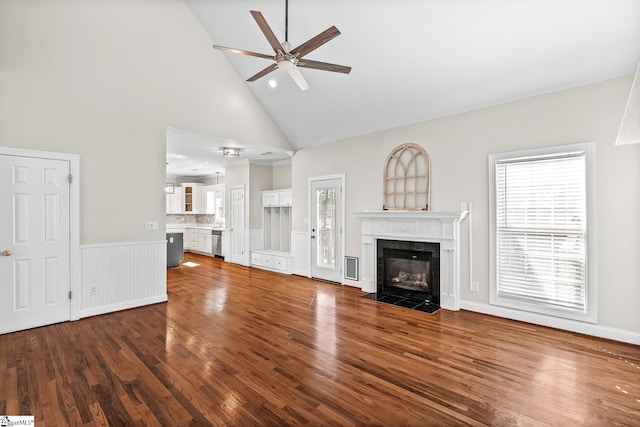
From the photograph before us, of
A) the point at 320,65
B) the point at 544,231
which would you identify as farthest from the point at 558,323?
the point at 320,65

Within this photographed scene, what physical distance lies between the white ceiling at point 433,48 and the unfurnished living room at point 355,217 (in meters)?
0.02

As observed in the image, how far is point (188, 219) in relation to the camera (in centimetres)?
1143

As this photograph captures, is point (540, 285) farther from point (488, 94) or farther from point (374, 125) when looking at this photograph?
point (374, 125)

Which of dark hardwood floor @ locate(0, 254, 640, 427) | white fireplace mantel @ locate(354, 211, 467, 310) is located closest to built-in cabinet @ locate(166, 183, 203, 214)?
dark hardwood floor @ locate(0, 254, 640, 427)

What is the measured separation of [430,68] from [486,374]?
353 cm

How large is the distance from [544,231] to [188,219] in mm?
10555

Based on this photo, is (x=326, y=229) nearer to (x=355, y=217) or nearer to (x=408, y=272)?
(x=355, y=217)

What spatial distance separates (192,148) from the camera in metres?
6.54

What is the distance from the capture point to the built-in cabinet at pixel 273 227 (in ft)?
25.3

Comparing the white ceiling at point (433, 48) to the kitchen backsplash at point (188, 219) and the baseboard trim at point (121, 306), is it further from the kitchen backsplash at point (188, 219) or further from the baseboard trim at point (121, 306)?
the kitchen backsplash at point (188, 219)

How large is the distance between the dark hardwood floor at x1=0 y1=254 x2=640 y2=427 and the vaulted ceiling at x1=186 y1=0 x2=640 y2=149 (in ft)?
9.70

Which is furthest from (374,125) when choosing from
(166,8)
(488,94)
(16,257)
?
(16,257)

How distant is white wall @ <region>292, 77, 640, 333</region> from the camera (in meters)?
3.38

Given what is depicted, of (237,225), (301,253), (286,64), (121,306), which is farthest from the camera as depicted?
(237,225)
